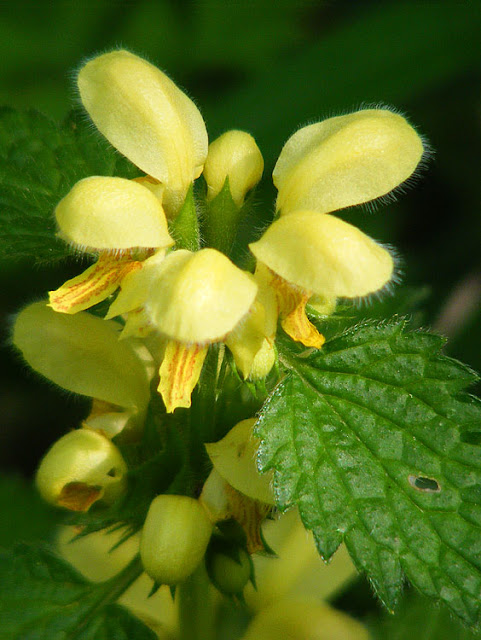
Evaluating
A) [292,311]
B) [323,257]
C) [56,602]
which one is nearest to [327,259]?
[323,257]

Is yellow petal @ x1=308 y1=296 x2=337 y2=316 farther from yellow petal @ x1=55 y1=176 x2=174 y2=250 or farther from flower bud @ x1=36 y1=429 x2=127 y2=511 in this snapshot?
flower bud @ x1=36 y1=429 x2=127 y2=511

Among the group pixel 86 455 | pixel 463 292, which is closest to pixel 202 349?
pixel 86 455

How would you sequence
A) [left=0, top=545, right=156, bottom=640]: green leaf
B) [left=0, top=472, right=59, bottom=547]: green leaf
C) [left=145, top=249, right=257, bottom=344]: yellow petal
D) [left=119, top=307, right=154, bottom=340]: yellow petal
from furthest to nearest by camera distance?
[left=0, top=472, right=59, bottom=547]: green leaf
[left=0, top=545, right=156, bottom=640]: green leaf
[left=119, top=307, right=154, bottom=340]: yellow petal
[left=145, top=249, right=257, bottom=344]: yellow petal

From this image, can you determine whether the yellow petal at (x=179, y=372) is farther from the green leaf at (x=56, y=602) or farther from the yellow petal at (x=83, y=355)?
the green leaf at (x=56, y=602)

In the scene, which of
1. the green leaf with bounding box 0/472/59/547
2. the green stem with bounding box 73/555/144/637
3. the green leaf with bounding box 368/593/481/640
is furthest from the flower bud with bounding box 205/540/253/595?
the green leaf with bounding box 0/472/59/547

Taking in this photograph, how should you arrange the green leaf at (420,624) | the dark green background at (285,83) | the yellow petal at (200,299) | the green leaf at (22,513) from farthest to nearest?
the dark green background at (285,83), the green leaf at (22,513), the green leaf at (420,624), the yellow petal at (200,299)

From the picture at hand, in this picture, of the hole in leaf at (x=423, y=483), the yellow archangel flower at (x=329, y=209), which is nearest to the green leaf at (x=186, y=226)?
the yellow archangel flower at (x=329, y=209)
